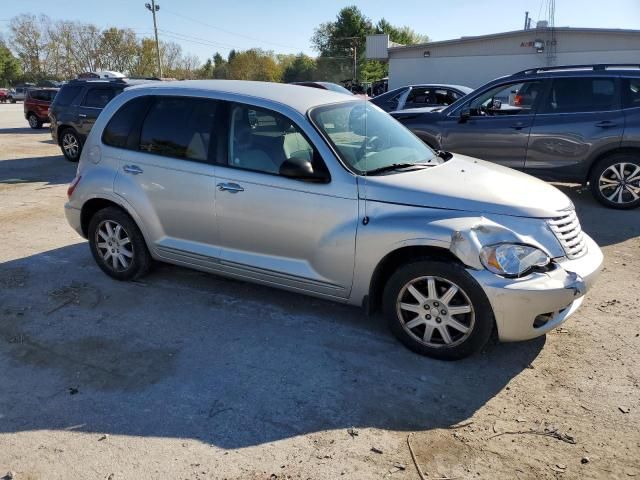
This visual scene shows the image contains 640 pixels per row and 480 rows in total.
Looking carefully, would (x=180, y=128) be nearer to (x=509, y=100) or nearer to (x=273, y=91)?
(x=273, y=91)

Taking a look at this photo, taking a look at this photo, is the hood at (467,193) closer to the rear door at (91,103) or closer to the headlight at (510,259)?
the headlight at (510,259)

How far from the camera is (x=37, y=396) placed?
3.21m

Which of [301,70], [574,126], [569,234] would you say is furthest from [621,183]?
[301,70]

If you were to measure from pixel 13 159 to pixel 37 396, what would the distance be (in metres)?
12.1

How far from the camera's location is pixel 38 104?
21.8m

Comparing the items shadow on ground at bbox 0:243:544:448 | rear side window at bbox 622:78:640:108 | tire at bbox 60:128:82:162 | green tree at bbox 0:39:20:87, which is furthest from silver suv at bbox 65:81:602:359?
green tree at bbox 0:39:20:87

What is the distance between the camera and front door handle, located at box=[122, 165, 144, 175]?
15.0ft

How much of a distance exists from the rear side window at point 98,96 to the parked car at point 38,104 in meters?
11.3

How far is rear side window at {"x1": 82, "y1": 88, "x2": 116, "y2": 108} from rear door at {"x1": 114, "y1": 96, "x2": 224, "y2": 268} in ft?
27.0

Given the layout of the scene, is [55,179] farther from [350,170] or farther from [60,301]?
[350,170]

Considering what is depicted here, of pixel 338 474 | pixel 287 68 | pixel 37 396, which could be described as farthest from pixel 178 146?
pixel 287 68

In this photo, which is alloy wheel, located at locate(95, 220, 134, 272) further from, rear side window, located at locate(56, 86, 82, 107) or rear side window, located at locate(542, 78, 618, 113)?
rear side window, located at locate(56, 86, 82, 107)

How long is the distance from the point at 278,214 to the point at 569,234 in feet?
6.71

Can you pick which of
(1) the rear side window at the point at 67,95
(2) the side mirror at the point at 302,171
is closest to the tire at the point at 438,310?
(2) the side mirror at the point at 302,171
